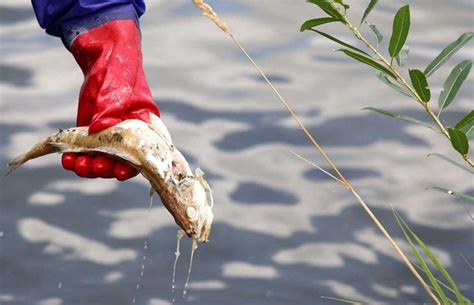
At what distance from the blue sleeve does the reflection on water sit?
2286 millimetres

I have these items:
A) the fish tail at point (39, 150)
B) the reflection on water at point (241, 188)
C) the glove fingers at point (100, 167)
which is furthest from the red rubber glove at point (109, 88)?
the reflection on water at point (241, 188)

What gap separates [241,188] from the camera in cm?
639

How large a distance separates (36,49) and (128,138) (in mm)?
4500

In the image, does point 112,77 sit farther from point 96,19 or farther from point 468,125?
point 468,125

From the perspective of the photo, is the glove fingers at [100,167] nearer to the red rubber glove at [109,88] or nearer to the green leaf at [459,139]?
the red rubber glove at [109,88]

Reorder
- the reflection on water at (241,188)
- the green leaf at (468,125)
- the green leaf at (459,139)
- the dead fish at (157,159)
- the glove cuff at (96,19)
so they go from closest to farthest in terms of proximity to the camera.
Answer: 1. the green leaf at (459,139)
2. the green leaf at (468,125)
3. the dead fish at (157,159)
4. the glove cuff at (96,19)
5. the reflection on water at (241,188)

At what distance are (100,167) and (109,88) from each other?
0.75 ft

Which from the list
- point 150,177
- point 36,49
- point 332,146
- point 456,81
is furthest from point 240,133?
point 456,81

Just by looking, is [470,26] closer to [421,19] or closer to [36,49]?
[421,19]

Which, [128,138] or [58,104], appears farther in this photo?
[58,104]

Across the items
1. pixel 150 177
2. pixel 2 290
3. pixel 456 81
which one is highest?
pixel 456 81

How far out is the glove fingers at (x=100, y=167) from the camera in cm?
329

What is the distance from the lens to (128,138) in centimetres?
326

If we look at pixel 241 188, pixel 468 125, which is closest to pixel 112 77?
pixel 468 125
